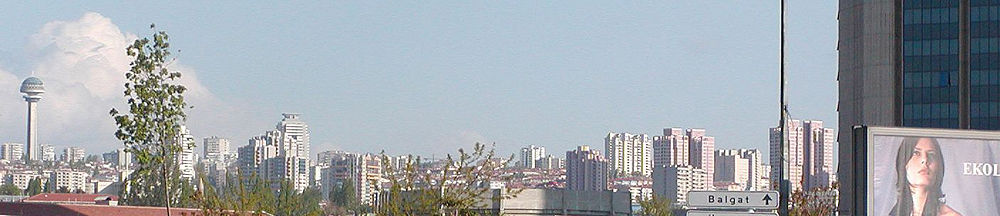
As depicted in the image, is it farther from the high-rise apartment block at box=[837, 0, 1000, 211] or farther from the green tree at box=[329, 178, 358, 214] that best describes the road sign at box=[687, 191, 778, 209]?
the green tree at box=[329, 178, 358, 214]

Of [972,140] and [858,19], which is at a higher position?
[858,19]

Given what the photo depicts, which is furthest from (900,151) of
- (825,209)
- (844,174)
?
(844,174)

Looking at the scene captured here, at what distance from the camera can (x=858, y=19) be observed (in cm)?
9038

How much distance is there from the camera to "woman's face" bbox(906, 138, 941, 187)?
23.5 m

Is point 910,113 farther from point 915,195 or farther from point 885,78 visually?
point 915,195

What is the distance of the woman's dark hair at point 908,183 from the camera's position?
76.8 feet

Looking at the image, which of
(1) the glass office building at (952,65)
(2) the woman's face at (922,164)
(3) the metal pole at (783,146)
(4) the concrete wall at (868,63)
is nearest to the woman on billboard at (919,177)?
(2) the woman's face at (922,164)

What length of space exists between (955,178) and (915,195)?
26.9 inches

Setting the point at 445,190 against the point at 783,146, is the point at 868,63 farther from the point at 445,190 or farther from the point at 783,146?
the point at 783,146

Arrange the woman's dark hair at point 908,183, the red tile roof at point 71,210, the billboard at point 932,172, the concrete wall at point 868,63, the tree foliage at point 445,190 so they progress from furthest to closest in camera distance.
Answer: the concrete wall at point 868,63, the red tile roof at point 71,210, the tree foliage at point 445,190, the woman's dark hair at point 908,183, the billboard at point 932,172

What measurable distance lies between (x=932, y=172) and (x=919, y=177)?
0.19 meters

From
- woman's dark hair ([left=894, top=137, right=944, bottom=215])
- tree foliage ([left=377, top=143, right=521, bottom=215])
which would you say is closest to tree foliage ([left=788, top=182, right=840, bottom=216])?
tree foliage ([left=377, top=143, right=521, bottom=215])

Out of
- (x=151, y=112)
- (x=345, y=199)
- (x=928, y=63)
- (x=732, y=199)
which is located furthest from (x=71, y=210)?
(x=345, y=199)

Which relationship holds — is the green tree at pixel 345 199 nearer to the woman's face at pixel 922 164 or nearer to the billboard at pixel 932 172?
the billboard at pixel 932 172
